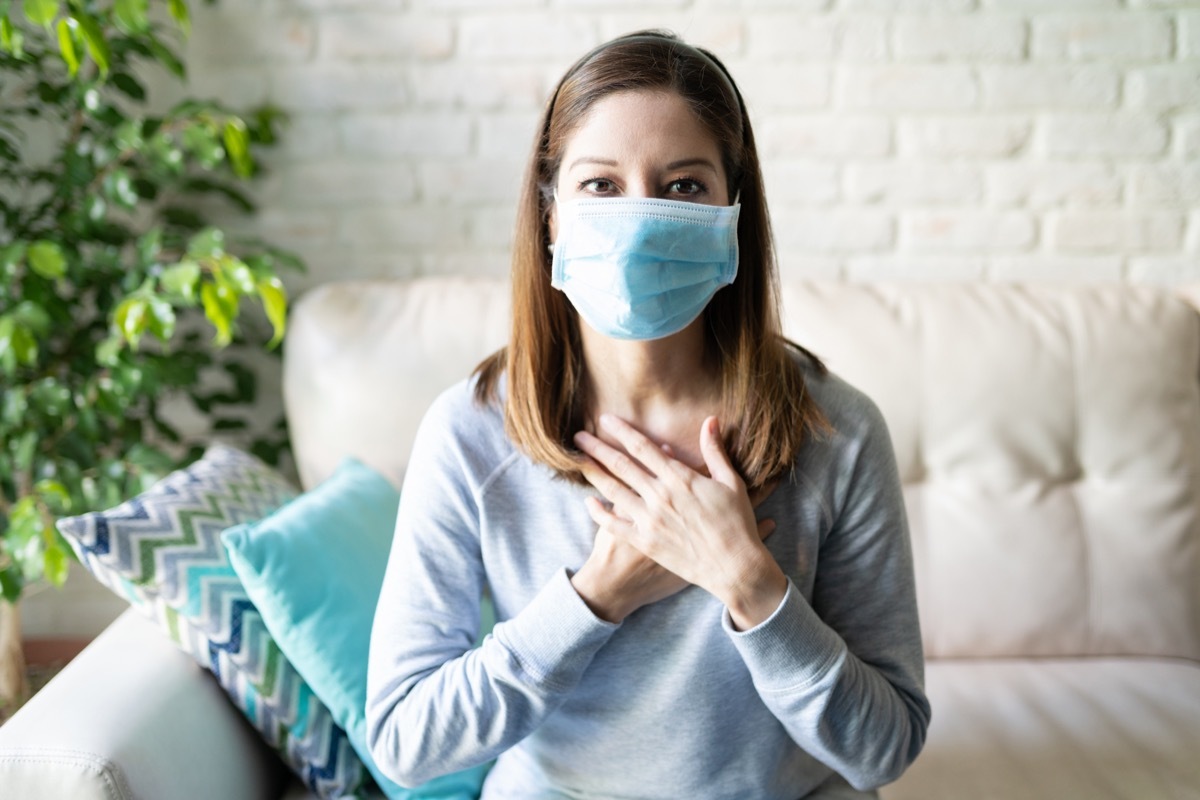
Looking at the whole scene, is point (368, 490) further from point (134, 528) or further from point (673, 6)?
point (673, 6)

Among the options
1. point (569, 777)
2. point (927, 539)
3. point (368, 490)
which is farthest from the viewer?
point (927, 539)

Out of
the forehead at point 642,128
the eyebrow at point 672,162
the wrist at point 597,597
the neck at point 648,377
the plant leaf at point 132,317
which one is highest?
the forehead at point 642,128

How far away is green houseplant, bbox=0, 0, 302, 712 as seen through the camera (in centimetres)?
146

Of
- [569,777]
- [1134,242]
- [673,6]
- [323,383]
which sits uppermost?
[673,6]

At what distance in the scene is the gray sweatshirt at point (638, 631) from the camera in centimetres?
103

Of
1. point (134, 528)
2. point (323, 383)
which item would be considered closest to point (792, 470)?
point (134, 528)

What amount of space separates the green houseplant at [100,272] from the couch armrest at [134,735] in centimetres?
33

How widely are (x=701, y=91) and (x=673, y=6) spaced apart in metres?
0.88

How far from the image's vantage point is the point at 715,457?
3.34 ft

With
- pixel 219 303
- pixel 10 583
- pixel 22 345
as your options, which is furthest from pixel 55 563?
pixel 219 303

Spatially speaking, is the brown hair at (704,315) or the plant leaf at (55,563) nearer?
the brown hair at (704,315)

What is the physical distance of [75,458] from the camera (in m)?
1.70

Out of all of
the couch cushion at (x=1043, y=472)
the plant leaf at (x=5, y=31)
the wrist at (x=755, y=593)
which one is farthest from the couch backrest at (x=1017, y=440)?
the wrist at (x=755, y=593)

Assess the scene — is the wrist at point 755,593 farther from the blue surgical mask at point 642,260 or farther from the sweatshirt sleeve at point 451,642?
the blue surgical mask at point 642,260
